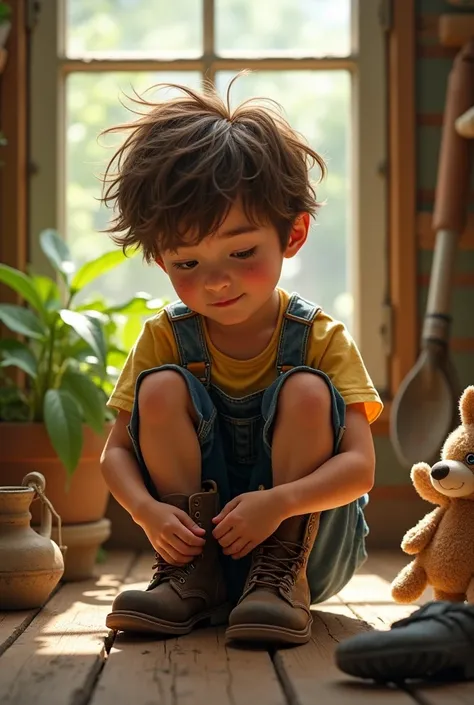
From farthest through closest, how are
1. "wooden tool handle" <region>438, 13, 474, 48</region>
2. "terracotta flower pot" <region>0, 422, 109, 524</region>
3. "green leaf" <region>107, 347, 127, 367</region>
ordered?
"wooden tool handle" <region>438, 13, 474, 48</region>
"green leaf" <region>107, 347, 127, 367</region>
"terracotta flower pot" <region>0, 422, 109, 524</region>

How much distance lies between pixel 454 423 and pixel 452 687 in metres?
1.43

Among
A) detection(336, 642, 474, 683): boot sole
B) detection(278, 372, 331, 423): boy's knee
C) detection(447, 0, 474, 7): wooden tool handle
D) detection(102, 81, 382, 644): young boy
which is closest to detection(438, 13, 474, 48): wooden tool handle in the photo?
detection(447, 0, 474, 7): wooden tool handle

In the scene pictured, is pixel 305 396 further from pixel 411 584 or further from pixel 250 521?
pixel 411 584

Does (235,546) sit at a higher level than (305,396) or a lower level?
lower

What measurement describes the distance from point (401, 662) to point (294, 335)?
650 mm

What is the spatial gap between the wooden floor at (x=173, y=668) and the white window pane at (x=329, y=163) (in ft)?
4.04

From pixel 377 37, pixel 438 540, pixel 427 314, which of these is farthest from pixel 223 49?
pixel 438 540

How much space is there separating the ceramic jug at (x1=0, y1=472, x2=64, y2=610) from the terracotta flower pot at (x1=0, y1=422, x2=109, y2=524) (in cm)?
38

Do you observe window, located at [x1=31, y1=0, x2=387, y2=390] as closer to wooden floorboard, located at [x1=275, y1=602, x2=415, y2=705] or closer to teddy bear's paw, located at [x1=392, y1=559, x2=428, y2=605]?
teddy bear's paw, located at [x1=392, y1=559, x2=428, y2=605]

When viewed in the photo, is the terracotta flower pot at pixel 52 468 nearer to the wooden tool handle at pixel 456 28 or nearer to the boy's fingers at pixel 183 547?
the boy's fingers at pixel 183 547

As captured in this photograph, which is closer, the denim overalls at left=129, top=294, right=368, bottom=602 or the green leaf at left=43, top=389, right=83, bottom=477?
the denim overalls at left=129, top=294, right=368, bottom=602

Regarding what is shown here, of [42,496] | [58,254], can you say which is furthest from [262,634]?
[58,254]

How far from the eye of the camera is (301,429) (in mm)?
1488

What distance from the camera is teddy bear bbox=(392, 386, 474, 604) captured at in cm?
155
